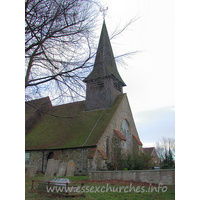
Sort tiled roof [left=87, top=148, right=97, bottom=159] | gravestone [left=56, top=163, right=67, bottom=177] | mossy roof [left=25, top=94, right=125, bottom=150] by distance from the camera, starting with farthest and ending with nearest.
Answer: mossy roof [left=25, top=94, right=125, bottom=150] < tiled roof [left=87, top=148, right=97, bottom=159] < gravestone [left=56, top=163, right=67, bottom=177]

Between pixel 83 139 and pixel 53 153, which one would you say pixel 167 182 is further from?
pixel 53 153

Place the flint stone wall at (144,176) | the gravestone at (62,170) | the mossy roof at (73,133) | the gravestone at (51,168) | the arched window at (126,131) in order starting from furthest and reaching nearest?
the arched window at (126,131)
the mossy roof at (73,133)
the gravestone at (51,168)
the gravestone at (62,170)
the flint stone wall at (144,176)

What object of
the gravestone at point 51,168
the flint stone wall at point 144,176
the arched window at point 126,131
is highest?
the arched window at point 126,131

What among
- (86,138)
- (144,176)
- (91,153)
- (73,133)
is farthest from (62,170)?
(144,176)

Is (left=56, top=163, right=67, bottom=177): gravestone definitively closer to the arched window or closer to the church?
the church

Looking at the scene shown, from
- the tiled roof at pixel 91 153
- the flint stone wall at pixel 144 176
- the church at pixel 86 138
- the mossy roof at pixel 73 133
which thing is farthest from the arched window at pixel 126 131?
the flint stone wall at pixel 144 176

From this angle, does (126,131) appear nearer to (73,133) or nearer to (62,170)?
(73,133)

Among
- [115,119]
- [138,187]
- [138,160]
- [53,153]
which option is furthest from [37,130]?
[138,187]

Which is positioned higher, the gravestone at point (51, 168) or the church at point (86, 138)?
→ the church at point (86, 138)

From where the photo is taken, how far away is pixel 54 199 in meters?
6.49

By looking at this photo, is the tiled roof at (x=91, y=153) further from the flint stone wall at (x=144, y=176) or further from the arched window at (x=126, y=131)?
the arched window at (x=126, y=131)

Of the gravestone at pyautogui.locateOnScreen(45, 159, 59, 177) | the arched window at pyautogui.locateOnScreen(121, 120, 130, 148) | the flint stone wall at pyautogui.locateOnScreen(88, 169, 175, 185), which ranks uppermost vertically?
the arched window at pyautogui.locateOnScreen(121, 120, 130, 148)

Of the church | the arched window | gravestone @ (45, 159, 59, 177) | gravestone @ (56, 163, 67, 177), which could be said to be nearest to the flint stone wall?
gravestone @ (56, 163, 67, 177)

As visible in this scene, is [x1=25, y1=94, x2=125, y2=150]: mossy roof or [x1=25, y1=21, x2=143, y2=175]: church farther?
[x1=25, y1=94, x2=125, y2=150]: mossy roof
